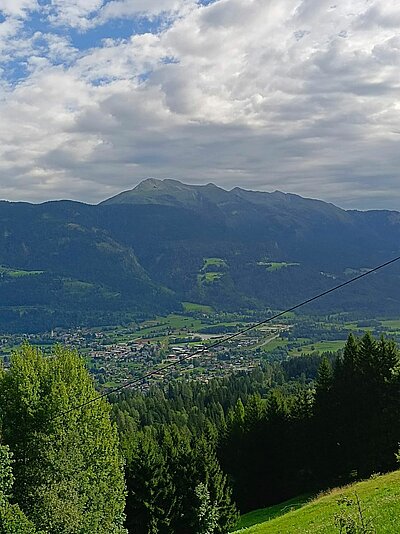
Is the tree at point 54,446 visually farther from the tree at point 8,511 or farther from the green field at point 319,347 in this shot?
the green field at point 319,347

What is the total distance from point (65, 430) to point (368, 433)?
74.3ft

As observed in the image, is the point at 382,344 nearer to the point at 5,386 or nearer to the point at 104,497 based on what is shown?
the point at 104,497

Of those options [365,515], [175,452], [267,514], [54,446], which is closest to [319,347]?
[175,452]

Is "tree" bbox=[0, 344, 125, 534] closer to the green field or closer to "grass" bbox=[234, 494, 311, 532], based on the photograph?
"grass" bbox=[234, 494, 311, 532]

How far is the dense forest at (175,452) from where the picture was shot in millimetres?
25422

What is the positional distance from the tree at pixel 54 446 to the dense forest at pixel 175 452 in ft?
0.15

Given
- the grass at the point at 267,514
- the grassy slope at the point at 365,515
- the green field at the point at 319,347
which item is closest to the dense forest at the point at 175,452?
the grass at the point at 267,514

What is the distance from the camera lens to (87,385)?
29.1 m

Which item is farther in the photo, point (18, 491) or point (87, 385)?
point (87, 385)

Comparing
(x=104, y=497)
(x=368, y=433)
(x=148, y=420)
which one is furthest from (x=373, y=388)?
(x=148, y=420)

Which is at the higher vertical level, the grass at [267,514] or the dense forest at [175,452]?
the dense forest at [175,452]

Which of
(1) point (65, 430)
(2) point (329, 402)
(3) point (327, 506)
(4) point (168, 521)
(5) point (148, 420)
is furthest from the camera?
(5) point (148, 420)

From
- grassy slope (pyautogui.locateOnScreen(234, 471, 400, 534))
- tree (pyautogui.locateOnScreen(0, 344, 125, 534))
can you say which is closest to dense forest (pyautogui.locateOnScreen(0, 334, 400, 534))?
tree (pyautogui.locateOnScreen(0, 344, 125, 534))

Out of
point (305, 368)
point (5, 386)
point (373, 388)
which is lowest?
point (305, 368)
